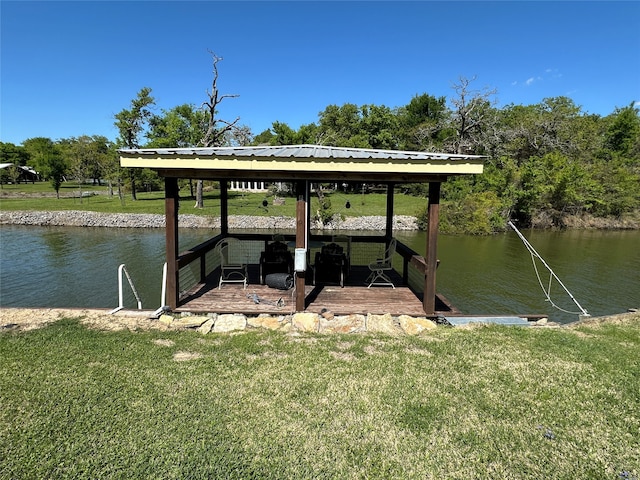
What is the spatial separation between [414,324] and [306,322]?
1.68 meters

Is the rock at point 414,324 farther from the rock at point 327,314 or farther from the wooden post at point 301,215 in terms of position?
the wooden post at point 301,215

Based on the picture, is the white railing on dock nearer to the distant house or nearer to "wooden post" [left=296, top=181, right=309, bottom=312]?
"wooden post" [left=296, top=181, right=309, bottom=312]

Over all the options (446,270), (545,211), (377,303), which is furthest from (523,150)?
(377,303)

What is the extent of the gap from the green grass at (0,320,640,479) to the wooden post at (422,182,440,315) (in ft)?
3.64

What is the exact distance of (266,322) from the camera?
5641 mm

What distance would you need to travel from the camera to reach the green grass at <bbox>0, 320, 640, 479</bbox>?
271cm

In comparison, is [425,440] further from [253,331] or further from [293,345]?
[253,331]

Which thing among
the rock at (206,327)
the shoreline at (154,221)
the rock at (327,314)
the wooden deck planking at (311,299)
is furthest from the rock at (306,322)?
the shoreline at (154,221)

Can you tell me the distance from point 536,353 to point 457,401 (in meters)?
1.89

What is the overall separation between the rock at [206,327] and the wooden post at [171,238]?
806 millimetres

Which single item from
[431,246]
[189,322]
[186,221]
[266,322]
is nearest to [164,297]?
[189,322]

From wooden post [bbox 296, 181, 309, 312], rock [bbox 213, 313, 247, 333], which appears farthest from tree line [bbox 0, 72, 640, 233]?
rock [bbox 213, 313, 247, 333]

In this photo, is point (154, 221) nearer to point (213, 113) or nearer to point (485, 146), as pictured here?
point (213, 113)

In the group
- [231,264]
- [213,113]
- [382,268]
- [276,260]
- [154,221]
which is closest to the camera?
[276,260]
